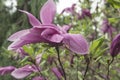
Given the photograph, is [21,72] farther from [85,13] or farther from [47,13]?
[85,13]

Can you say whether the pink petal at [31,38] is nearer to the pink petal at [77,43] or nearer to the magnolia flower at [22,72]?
the pink petal at [77,43]

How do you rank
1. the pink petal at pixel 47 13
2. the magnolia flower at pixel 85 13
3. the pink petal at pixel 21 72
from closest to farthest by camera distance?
the pink petal at pixel 47 13, the pink petal at pixel 21 72, the magnolia flower at pixel 85 13

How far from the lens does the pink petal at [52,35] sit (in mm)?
1236

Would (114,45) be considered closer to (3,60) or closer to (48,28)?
(48,28)

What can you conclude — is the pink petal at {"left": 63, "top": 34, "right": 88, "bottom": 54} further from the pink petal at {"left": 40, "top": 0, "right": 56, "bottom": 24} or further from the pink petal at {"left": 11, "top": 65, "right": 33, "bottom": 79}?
the pink petal at {"left": 11, "top": 65, "right": 33, "bottom": 79}

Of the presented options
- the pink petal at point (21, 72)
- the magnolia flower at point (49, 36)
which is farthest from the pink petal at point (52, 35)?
the pink petal at point (21, 72)

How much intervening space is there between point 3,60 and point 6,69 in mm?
1988

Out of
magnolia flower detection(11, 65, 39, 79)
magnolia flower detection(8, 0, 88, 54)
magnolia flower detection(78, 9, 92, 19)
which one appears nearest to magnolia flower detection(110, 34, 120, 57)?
magnolia flower detection(8, 0, 88, 54)

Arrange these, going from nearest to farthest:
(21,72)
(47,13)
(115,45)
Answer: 1. (47,13)
2. (115,45)
3. (21,72)

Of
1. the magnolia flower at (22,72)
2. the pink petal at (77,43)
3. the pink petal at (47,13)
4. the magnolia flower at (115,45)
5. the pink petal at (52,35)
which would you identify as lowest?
the magnolia flower at (22,72)

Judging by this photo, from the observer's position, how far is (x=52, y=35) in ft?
4.16

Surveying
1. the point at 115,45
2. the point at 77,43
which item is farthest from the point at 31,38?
the point at 115,45

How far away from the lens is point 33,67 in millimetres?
1790

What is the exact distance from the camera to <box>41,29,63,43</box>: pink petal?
124 centimetres
